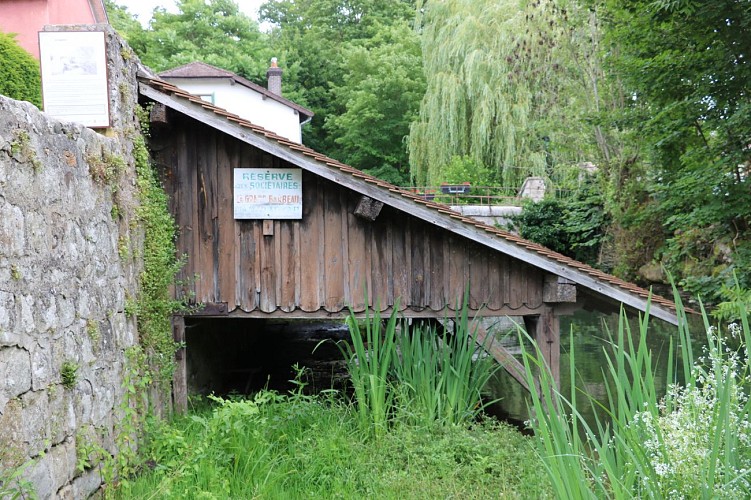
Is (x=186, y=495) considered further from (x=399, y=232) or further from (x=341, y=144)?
(x=341, y=144)

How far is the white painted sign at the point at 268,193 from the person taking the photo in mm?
6102

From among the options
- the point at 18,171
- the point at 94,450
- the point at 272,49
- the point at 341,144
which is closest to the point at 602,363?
the point at 94,450

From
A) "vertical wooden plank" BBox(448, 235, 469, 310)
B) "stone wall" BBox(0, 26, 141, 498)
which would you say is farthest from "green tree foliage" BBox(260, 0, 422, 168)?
"stone wall" BBox(0, 26, 141, 498)

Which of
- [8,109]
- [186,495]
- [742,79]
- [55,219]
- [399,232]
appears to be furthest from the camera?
[742,79]

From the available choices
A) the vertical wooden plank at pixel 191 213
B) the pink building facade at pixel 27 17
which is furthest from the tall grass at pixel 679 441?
the pink building facade at pixel 27 17

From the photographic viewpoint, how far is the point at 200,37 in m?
28.4

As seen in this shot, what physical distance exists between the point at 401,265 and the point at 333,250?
2.15 ft

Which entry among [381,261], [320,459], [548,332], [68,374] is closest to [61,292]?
[68,374]

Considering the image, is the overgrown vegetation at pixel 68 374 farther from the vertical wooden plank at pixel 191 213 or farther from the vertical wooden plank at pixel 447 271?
the vertical wooden plank at pixel 447 271

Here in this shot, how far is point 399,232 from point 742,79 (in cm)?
421

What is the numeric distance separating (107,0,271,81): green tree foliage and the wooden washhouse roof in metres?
20.9

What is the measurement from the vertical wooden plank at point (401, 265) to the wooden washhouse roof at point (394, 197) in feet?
1.17

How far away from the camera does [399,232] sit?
20.7 ft

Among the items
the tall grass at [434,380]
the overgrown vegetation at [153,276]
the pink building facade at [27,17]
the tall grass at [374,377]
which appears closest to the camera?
the overgrown vegetation at [153,276]
